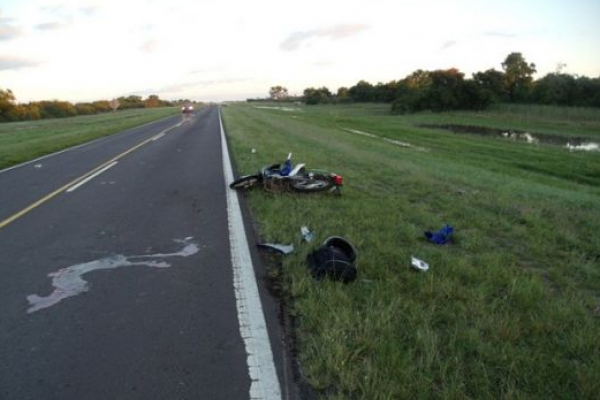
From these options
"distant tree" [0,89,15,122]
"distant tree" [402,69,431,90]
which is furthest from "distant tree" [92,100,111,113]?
"distant tree" [402,69,431,90]

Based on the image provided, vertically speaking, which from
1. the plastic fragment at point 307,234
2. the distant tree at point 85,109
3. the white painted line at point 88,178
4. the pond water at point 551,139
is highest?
the distant tree at point 85,109

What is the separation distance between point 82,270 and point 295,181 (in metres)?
4.44

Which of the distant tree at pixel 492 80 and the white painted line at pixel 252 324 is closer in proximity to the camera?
the white painted line at pixel 252 324

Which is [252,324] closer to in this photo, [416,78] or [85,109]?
[416,78]

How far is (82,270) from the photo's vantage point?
189 inches

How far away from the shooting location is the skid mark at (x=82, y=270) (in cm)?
410

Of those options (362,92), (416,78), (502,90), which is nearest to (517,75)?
(502,90)

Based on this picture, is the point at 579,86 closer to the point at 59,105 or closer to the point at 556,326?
the point at 556,326

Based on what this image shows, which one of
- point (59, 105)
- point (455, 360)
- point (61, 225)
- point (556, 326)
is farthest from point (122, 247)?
point (59, 105)

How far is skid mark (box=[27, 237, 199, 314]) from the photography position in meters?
A: 4.10

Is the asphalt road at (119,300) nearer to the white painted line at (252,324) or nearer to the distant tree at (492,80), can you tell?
the white painted line at (252,324)

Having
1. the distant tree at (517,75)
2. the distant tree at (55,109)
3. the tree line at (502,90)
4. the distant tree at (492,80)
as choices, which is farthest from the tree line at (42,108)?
the distant tree at (517,75)

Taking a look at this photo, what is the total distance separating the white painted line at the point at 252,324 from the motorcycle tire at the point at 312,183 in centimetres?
233

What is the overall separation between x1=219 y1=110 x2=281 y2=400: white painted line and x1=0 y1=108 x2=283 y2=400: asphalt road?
65 millimetres
